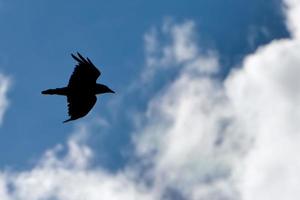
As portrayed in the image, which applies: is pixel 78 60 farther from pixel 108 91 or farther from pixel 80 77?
pixel 108 91

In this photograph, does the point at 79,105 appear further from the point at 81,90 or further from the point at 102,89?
the point at 102,89

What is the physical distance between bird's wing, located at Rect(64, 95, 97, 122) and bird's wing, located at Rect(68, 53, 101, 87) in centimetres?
82

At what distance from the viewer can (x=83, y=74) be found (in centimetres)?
4194

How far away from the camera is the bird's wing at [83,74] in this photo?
41362 millimetres

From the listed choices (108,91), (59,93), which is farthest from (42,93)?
(108,91)

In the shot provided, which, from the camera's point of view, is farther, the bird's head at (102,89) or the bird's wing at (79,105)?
the bird's head at (102,89)

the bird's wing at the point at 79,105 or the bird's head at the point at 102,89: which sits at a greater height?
the bird's head at the point at 102,89

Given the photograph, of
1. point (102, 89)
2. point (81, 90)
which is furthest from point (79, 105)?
point (102, 89)

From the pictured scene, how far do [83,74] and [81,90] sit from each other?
4.95 feet

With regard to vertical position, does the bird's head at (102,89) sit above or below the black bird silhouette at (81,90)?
above

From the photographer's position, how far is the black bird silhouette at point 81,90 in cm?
4178

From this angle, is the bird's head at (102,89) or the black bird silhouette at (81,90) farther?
the bird's head at (102,89)

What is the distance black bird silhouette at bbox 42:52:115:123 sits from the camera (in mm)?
41781

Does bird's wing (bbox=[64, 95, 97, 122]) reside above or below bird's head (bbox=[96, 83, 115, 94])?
below
